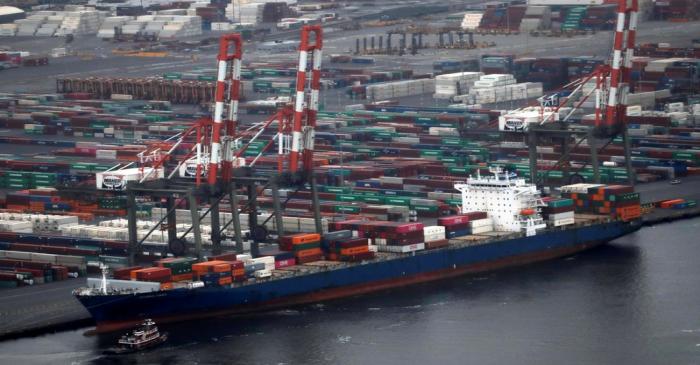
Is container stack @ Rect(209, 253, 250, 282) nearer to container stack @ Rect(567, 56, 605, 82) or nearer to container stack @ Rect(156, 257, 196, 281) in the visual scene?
container stack @ Rect(156, 257, 196, 281)

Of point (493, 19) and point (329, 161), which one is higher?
point (493, 19)

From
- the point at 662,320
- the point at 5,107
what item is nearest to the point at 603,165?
the point at 662,320

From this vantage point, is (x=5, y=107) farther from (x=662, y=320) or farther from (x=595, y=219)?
(x=662, y=320)

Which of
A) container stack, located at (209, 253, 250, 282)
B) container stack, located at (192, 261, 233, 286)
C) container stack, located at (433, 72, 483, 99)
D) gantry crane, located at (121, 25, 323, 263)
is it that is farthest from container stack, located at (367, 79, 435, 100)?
container stack, located at (192, 261, 233, 286)

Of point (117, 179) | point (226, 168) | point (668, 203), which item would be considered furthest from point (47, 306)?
point (668, 203)

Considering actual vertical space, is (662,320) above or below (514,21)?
below

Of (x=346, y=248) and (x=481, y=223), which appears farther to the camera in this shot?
(x=481, y=223)

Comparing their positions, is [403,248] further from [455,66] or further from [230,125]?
[455,66]
